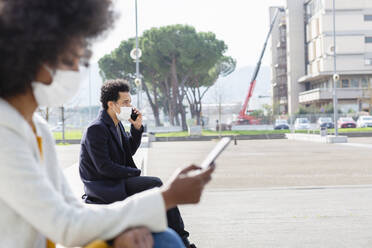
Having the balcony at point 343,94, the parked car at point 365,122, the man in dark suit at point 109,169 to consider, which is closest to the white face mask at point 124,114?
the man in dark suit at point 109,169

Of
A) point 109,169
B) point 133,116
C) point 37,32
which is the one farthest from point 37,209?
point 133,116

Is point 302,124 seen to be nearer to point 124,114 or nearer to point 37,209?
point 124,114

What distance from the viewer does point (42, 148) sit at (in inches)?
65.9

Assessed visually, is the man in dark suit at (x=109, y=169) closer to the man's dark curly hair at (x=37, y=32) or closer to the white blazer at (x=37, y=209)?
the white blazer at (x=37, y=209)

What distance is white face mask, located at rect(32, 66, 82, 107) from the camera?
1556 millimetres

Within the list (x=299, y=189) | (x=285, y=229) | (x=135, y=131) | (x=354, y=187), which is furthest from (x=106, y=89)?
(x=354, y=187)

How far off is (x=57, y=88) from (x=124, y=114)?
2.91 meters

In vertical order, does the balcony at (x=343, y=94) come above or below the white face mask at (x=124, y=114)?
above

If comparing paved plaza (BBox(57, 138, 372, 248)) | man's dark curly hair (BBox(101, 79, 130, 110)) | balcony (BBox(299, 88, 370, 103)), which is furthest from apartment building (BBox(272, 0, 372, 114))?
man's dark curly hair (BBox(101, 79, 130, 110))

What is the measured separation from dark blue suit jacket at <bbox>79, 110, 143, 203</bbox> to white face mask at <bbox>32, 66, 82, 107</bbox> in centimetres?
224

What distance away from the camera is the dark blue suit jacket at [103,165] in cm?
383

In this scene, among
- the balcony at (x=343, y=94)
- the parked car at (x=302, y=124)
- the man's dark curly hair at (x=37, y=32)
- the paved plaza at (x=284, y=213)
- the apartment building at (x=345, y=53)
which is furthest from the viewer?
the balcony at (x=343, y=94)

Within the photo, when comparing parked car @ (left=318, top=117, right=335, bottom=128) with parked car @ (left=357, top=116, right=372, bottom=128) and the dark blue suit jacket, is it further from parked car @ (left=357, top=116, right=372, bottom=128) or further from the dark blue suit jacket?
the dark blue suit jacket

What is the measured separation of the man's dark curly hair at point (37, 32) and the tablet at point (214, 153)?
1.71 ft
